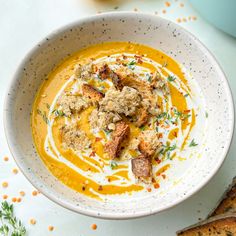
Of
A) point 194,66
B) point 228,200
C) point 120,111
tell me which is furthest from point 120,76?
point 228,200

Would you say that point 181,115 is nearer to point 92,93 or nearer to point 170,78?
point 170,78

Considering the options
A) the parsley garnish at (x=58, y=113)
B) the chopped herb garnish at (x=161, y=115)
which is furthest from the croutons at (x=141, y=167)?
the parsley garnish at (x=58, y=113)

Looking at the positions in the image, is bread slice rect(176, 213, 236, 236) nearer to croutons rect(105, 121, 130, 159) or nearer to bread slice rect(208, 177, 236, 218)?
bread slice rect(208, 177, 236, 218)

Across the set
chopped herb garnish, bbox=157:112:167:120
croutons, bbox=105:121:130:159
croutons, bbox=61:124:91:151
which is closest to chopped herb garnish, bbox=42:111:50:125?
croutons, bbox=61:124:91:151

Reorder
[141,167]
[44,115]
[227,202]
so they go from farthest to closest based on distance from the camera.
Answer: [44,115] < [227,202] < [141,167]

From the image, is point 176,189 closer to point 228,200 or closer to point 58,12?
point 228,200

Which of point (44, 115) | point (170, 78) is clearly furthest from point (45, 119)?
point (170, 78)
